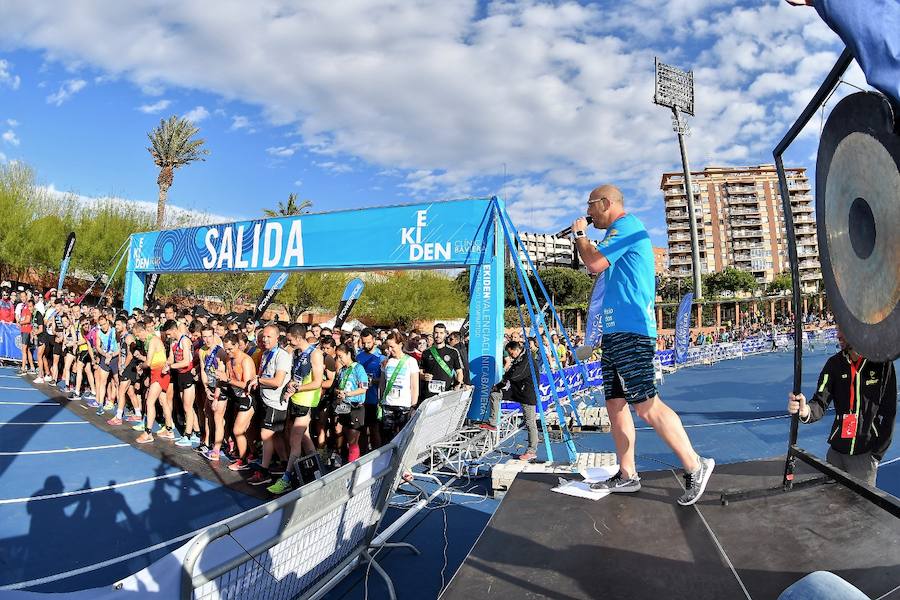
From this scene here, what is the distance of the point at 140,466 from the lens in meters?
6.80

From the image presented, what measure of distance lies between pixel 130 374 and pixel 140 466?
113 inches

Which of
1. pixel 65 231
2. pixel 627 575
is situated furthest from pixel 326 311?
pixel 627 575

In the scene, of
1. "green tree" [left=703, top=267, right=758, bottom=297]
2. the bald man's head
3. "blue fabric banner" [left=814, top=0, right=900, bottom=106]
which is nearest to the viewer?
"blue fabric banner" [left=814, top=0, right=900, bottom=106]

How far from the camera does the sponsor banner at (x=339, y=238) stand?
296 inches

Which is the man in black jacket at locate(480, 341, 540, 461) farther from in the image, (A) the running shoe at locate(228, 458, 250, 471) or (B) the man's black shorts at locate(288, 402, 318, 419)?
(A) the running shoe at locate(228, 458, 250, 471)

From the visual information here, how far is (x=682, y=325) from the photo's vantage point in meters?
19.0

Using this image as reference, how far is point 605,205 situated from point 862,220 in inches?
54.7

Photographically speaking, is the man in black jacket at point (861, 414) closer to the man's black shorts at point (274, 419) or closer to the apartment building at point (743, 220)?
the man's black shorts at point (274, 419)

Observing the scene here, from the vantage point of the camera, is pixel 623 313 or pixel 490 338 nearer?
pixel 623 313

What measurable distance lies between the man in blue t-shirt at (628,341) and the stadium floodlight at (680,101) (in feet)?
177

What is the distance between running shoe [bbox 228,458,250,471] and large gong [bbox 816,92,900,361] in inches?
264

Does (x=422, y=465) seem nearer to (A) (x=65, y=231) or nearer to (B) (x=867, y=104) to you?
(B) (x=867, y=104)

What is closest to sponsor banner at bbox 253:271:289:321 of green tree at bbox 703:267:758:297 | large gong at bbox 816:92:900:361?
large gong at bbox 816:92:900:361

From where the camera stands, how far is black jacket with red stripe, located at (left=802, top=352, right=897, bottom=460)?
3.29 m
